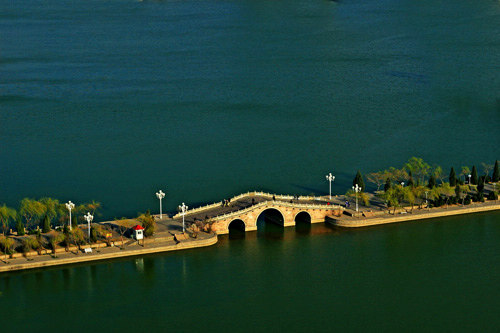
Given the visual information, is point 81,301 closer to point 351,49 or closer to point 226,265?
point 226,265

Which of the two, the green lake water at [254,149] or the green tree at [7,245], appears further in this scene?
the green tree at [7,245]

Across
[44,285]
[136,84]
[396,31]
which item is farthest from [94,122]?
[396,31]

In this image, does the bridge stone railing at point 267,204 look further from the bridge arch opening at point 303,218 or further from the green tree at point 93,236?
the green tree at point 93,236

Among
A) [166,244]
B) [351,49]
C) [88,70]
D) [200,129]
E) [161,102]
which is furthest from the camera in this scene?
[351,49]

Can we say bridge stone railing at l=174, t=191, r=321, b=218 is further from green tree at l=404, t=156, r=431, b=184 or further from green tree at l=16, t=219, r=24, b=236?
green tree at l=16, t=219, r=24, b=236

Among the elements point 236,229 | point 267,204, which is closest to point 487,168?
point 267,204

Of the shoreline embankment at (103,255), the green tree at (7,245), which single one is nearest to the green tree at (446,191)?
the shoreline embankment at (103,255)

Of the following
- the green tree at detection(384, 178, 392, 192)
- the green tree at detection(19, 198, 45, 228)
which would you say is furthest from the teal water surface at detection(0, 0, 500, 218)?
the green tree at detection(19, 198, 45, 228)
